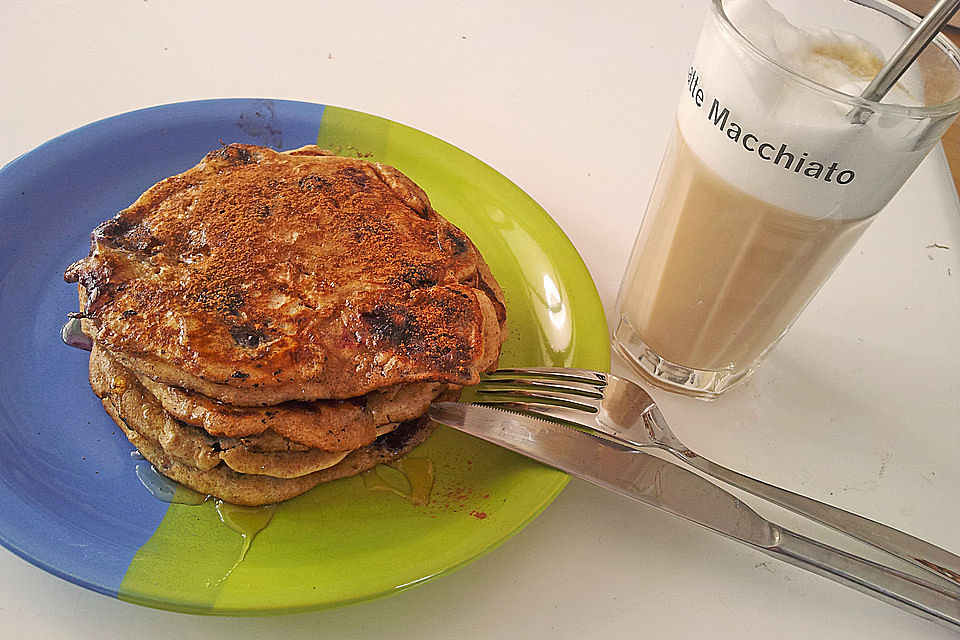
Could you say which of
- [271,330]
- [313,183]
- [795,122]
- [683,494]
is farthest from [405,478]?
[795,122]

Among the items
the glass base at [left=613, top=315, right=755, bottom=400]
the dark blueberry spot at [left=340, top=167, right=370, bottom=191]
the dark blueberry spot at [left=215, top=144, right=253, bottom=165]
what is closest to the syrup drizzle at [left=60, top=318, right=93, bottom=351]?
the dark blueberry spot at [left=215, top=144, right=253, bottom=165]

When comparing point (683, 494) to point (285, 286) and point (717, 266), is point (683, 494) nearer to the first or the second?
point (717, 266)

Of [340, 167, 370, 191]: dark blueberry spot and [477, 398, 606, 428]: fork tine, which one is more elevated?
[340, 167, 370, 191]: dark blueberry spot

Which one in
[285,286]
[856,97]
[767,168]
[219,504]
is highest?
[856,97]

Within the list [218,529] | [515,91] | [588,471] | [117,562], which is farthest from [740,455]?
[515,91]

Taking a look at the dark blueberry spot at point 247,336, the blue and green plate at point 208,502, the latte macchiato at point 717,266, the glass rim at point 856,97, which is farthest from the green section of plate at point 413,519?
the glass rim at point 856,97

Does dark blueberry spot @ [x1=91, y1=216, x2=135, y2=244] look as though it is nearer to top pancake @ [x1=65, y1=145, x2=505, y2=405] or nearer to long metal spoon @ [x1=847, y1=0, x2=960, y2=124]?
top pancake @ [x1=65, y1=145, x2=505, y2=405]
